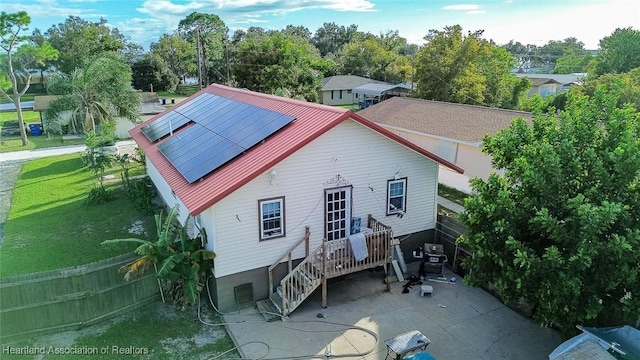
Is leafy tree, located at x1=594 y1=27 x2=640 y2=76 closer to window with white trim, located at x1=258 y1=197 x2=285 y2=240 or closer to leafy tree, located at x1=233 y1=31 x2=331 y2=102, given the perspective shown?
leafy tree, located at x1=233 y1=31 x2=331 y2=102

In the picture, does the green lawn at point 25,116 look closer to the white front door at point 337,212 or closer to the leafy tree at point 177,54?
the leafy tree at point 177,54

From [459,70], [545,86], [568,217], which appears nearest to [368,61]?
[545,86]

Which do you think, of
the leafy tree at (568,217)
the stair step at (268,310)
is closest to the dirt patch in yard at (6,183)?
the stair step at (268,310)

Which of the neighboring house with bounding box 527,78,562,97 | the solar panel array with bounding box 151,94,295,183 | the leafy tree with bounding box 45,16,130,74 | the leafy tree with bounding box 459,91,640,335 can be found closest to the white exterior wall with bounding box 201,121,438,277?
the solar panel array with bounding box 151,94,295,183

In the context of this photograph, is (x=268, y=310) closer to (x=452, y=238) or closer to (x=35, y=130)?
(x=452, y=238)

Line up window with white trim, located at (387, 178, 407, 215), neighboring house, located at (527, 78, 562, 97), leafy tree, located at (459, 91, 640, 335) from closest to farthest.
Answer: leafy tree, located at (459, 91, 640, 335), window with white trim, located at (387, 178, 407, 215), neighboring house, located at (527, 78, 562, 97)

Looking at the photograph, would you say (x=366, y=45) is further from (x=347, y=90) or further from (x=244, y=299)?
(x=244, y=299)

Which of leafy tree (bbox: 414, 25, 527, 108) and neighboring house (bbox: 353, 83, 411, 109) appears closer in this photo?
leafy tree (bbox: 414, 25, 527, 108)
